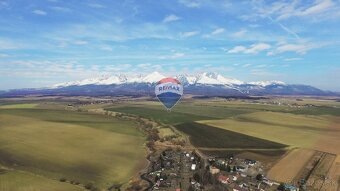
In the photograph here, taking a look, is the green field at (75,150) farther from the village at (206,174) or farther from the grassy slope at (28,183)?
the village at (206,174)

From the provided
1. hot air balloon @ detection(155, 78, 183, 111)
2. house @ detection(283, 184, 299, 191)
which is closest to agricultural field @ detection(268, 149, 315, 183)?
house @ detection(283, 184, 299, 191)

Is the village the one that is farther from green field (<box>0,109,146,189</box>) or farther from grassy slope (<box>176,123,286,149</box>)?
grassy slope (<box>176,123,286,149</box>)

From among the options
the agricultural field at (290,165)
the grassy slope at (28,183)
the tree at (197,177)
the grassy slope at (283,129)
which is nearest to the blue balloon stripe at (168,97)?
the grassy slope at (283,129)

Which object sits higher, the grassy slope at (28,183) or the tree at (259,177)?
the grassy slope at (28,183)

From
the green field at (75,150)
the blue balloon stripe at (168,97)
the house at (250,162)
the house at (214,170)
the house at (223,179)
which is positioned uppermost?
the blue balloon stripe at (168,97)

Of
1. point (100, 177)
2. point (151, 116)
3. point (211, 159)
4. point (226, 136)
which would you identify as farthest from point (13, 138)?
point (151, 116)
